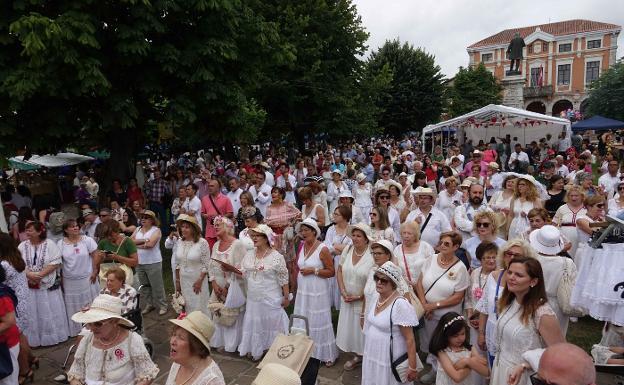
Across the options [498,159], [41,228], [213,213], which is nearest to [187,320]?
[41,228]

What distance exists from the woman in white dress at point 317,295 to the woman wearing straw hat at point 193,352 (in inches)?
99.3

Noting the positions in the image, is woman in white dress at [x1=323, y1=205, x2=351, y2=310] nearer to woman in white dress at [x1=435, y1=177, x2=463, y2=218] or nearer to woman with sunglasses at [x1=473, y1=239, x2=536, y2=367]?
woman with sunglasses at [x1=473, y1=239, x2=536, y2=367]

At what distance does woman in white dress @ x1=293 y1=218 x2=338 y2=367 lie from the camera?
5.67 meters

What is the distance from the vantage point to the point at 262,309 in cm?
570

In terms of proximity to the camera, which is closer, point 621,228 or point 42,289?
point 621,228

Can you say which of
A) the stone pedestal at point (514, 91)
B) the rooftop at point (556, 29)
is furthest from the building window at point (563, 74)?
the stone pedestal at point (514, 91)

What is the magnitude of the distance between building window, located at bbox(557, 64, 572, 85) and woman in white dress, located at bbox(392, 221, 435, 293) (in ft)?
222

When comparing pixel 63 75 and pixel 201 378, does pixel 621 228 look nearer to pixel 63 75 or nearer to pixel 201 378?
pixel 201 378

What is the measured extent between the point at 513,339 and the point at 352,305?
236 centimetres

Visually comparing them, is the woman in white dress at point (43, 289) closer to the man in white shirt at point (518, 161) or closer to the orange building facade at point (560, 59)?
the man in white shirt at point (518, 161)

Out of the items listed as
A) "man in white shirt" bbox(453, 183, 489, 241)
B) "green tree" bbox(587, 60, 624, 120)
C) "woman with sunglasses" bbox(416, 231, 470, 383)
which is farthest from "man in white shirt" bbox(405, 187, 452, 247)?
"green tree" bbox(587, 60, 624, 120)

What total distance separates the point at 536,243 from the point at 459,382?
1.67 metres

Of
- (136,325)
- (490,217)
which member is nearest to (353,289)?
(490,217)

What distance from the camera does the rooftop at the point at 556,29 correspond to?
5915 cm
